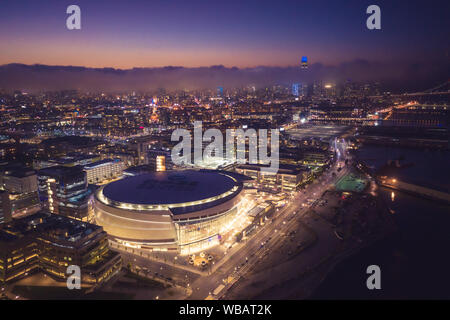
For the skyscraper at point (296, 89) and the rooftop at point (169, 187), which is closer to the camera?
the rooftop at point (169, 187)

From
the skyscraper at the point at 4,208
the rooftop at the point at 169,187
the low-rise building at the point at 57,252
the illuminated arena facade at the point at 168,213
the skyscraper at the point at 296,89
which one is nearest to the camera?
the low-rise building at the point at 57,252

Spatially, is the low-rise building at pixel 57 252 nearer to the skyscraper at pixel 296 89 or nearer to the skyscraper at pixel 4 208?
the skyscraper at pixel 4 208

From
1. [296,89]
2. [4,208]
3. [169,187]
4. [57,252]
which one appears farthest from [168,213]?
[296,89]

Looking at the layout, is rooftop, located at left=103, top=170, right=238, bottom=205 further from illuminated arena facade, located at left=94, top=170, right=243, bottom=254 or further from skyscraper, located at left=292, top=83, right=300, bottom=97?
skyscraper, located at left=292, top=83, right=300, bottom=97

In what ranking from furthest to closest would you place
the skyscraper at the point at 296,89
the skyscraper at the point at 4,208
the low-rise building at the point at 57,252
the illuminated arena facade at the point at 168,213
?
the skyscraper at the point at 296,89, the skyscraper at the point at 4,208, the illuminated arena facade at the point at 168,213, the low-rise building at the point at 57,252

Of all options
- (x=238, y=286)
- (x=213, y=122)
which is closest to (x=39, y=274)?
(x=238, y=286)

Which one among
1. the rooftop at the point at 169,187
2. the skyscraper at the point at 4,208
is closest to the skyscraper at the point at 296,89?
the rooftop at the point at 169,187

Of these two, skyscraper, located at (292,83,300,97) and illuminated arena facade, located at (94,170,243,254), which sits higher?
skyscraper, located at (292,83,300,97)

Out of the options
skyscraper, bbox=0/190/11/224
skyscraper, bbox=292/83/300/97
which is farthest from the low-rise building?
skyscraper, bbox=292/83/300/97
